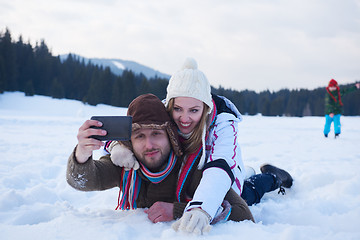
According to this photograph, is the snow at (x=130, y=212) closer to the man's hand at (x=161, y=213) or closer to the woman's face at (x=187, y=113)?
the man's hand at (x=161, y=213)

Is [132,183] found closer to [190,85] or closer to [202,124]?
[202,124]

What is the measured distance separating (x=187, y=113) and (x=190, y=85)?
10.7 inches

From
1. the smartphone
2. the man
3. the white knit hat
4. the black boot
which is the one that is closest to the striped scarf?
the man

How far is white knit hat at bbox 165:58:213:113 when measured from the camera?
2295mm

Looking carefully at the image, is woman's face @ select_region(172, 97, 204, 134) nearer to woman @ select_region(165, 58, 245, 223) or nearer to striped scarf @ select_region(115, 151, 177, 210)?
woman @ select_region(165, 58, 245, 223)

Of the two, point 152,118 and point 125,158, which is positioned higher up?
point 152,118

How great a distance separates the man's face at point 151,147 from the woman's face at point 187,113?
0.23 metres

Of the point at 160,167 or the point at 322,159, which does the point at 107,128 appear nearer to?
the point at 160,167

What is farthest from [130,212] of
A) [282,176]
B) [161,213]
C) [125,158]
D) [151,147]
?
[282,176]

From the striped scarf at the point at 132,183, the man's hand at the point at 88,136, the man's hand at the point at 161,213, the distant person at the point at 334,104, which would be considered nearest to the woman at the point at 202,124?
the striped scarf at the point at 132,183

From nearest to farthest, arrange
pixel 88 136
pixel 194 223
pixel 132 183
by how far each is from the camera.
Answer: pixel 194 223 → pixel 88 136 → pixel 132 183

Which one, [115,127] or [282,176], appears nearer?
[115,127]

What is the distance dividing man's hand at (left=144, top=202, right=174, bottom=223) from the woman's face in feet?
2.25

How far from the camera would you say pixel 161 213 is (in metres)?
1.81
